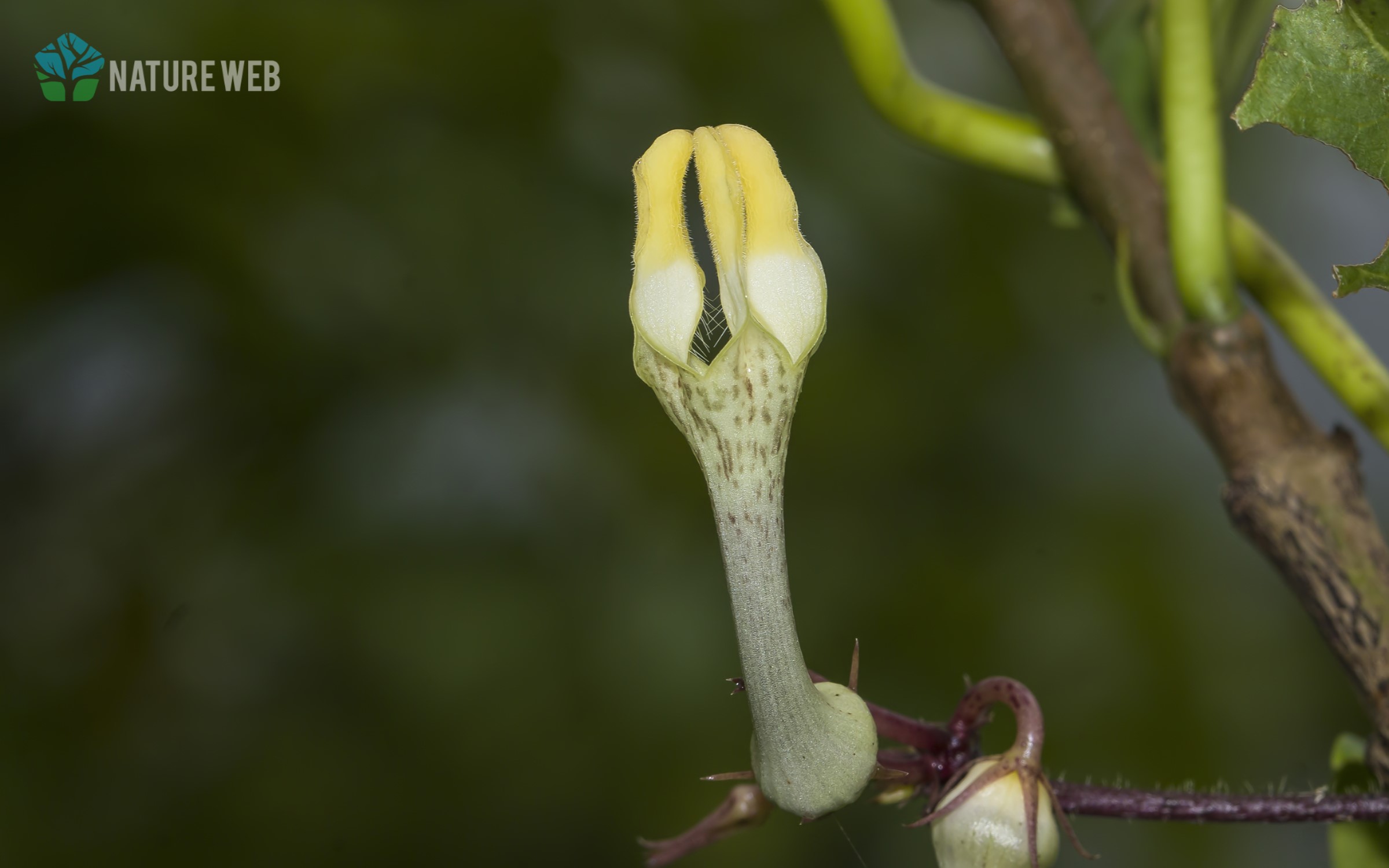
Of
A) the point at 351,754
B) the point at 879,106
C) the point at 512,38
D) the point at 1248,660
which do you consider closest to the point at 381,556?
the point at 351,754

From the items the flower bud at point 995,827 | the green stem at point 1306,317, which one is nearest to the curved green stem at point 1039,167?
the green stem at point 1306,317

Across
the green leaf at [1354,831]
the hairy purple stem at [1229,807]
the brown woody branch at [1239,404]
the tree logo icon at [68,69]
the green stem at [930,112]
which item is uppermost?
the tree logo icon at [68,69]

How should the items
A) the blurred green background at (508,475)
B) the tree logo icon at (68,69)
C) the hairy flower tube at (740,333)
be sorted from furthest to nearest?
the blurred green background at (508,475) → the tree logo icon at (68,69) → the hairy flower tube at (740,333)

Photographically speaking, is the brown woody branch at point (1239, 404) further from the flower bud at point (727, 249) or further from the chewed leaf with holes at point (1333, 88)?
the flower bud at point (727, 249)

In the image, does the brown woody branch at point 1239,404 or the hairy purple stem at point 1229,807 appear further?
the brown woody branch at point 1239,404

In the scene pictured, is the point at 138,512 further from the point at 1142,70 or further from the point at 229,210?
the point at 1142,70

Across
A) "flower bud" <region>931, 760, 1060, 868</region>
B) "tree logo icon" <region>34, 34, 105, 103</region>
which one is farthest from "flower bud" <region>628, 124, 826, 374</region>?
"tree logo icon" <region>34, 34, 105, 103</region>
